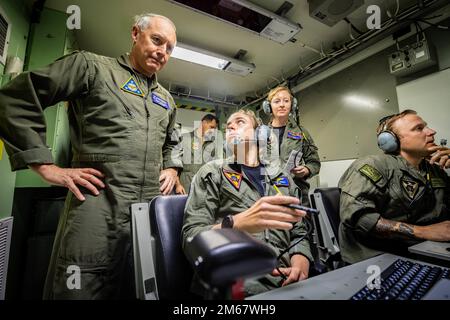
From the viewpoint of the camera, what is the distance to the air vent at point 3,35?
1.54 metres

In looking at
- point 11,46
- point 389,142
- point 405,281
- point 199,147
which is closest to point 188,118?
point 199,147

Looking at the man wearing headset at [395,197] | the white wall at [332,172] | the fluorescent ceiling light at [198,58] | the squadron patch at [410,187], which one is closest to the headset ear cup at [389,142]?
the man wearing headset at [395,197]

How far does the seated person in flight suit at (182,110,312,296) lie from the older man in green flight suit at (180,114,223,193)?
2.41m

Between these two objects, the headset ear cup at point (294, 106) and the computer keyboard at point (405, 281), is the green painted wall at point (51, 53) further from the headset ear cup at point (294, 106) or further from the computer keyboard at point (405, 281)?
the headset ear cup at point (294, 106)

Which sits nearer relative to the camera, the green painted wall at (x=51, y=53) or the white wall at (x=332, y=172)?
the green painted wall at (x=51, y=53)

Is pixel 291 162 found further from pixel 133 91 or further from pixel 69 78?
pixel 69 78

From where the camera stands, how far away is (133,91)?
127 centimetres

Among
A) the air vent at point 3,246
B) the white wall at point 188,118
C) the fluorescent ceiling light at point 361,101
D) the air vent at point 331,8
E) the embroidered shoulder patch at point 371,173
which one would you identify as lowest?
the air vent at point 3,246

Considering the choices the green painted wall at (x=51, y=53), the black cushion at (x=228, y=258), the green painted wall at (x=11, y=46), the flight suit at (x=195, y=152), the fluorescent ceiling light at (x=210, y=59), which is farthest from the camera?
the flight suit at (x=195, y=152)

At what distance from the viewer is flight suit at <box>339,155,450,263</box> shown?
147 centimetres

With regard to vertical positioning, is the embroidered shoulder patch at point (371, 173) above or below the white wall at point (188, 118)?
below

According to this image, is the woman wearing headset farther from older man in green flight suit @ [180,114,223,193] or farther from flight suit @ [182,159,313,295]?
older man in green flight suit @ [180,114,223,193]

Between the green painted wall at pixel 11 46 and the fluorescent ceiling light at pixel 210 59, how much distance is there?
161 cm

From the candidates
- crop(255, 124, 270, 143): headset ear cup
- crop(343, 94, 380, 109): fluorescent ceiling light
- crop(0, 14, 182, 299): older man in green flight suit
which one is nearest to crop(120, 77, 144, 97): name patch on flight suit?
crop(0, 14, 182, 299): older man in green flight suit
